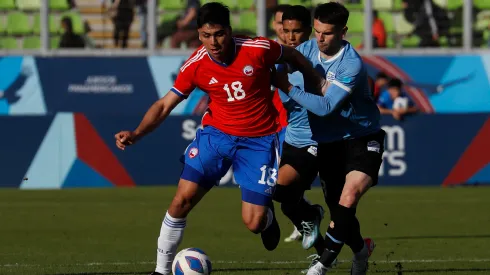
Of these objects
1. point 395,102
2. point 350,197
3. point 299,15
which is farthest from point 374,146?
point 395,102

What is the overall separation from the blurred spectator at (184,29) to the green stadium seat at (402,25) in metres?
4.08

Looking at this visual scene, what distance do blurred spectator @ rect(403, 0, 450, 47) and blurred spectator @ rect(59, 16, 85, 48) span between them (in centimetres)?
676

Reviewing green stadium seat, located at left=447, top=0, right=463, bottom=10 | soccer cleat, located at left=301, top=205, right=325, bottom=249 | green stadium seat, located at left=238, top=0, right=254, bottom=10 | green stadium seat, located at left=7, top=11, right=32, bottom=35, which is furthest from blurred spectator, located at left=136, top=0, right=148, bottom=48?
soccer cleat, located at left=301, top=205, right=325, bottom=249

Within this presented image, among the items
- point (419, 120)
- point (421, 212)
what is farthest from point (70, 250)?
point (419, 120)

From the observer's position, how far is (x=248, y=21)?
21734mm

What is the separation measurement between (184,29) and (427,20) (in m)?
5.01

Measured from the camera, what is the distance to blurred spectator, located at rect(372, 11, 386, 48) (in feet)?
71.6

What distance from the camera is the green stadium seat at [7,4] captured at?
73.4ft

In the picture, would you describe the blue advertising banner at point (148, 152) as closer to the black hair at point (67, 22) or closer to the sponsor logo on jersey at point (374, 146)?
the black hair at point (67, 22)

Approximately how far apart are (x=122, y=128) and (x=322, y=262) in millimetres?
10682

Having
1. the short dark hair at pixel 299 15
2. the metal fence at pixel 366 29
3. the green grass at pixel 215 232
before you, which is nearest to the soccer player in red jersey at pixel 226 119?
the green grass at pixel 215 232

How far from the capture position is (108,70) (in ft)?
70.5

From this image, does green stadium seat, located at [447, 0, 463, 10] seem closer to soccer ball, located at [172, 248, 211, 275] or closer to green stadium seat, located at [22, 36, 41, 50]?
green stadium seat, located at [22, 36, 41, 50]

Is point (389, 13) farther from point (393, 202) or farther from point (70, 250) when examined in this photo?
point (70, 250)
